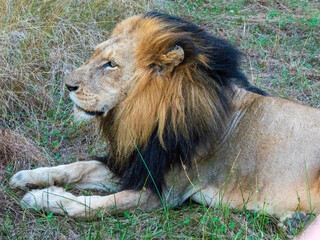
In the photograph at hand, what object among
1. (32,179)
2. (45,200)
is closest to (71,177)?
(32,179)

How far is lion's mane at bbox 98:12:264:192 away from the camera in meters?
3.10

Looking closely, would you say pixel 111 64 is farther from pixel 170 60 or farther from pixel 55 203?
pixel 55 203

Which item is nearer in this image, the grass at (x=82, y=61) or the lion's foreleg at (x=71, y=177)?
the grass at (x=82, y=61)

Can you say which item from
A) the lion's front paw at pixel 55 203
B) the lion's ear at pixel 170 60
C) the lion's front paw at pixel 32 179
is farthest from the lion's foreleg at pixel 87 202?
the lion's ear at pixel 170 60

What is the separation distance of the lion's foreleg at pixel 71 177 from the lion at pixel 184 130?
16 centimetres

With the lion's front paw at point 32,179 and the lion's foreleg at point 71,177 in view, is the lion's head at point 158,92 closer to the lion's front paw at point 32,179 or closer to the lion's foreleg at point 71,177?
the lion's foreleg at point 71,177

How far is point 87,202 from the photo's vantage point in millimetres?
3109

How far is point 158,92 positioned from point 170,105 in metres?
0.12

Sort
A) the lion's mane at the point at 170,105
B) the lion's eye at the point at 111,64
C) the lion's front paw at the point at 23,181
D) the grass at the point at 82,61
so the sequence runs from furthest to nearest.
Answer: the lion's front paw at the point at 23,181 < the lion's eye at the point at 111,64 < the lion's mane at the point at 170,105 < the grass at the point at 82,61

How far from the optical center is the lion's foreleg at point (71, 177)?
341 cm

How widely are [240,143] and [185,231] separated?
70cm

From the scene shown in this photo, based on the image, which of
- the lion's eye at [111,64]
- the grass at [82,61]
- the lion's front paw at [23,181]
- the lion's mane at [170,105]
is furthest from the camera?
the lion's front paw at [23,181]

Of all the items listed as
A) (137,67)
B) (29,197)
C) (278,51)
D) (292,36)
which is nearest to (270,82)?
(278,51)

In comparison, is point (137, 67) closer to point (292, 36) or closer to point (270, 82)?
point (270, 82)
